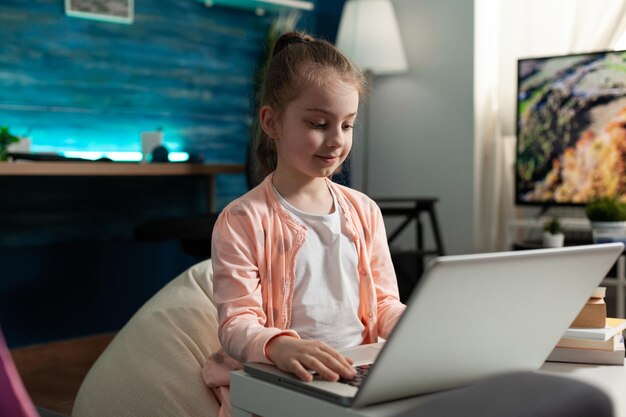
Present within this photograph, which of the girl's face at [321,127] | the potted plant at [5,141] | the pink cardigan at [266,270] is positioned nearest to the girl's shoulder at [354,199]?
the pink cardigan at [266,270]

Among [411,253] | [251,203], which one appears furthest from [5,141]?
[251,203]

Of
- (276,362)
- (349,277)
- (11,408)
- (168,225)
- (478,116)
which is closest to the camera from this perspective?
(11,408)

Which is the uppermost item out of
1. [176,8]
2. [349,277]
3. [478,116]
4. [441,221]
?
[176,8]

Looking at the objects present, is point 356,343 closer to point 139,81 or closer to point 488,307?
point 488,307

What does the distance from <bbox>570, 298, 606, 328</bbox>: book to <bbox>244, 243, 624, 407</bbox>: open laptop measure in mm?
196

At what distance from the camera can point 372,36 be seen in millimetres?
4434

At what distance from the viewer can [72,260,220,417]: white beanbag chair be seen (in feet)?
4.82

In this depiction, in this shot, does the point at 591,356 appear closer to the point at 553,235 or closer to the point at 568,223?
the point at 553,235

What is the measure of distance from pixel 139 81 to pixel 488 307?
3.36m

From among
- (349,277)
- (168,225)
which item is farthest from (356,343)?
(168,225)

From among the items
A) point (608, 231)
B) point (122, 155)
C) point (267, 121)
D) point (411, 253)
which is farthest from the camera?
point (411, 253)

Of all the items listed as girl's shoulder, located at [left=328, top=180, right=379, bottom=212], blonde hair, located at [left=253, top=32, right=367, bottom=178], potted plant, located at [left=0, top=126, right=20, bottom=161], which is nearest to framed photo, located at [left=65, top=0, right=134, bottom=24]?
potted plant, located at [left=0, top=126, right=20, bottom=161]

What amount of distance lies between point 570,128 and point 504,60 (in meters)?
0.75

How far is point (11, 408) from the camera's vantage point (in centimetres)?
43
